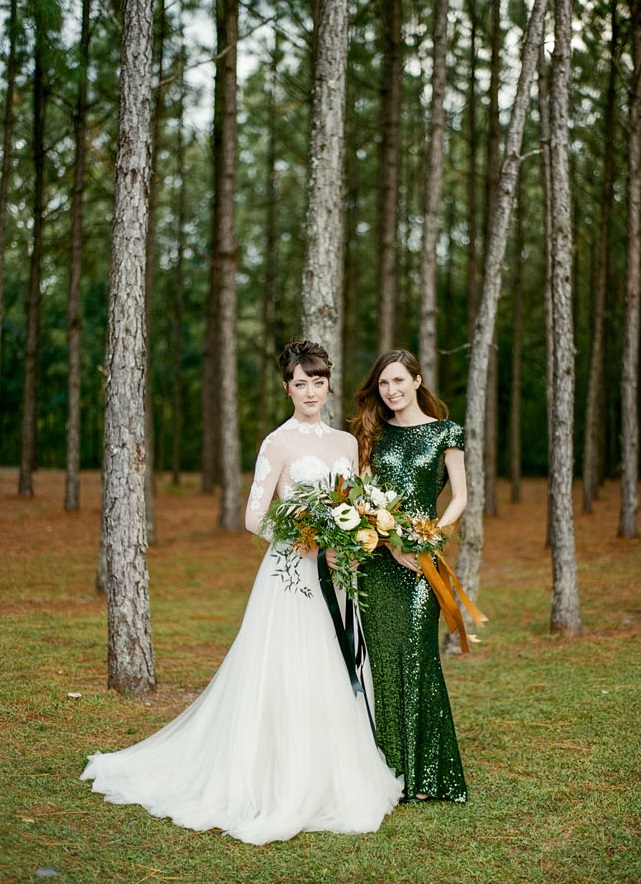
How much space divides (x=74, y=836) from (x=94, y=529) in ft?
39.3

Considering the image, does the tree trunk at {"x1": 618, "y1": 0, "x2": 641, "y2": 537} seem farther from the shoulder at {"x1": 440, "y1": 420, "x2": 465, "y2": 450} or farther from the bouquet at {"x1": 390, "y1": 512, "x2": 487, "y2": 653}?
the bouquet at {"x1": 390, "y1": 512, "x2": 487, "y2": 653}

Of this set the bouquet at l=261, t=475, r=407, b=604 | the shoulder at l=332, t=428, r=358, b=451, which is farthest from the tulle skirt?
the shoulder at l=332, t=428, r=358, b=451

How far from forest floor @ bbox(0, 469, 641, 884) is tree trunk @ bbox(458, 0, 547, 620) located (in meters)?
1.02

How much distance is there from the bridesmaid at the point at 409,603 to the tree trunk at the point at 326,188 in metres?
2.29

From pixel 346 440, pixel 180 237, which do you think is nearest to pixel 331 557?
pixel 346 440

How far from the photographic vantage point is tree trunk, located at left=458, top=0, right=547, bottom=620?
815 cm

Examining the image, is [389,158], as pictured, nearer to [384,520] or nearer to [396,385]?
[396,385]

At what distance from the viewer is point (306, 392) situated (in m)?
4.77

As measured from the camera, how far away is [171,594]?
11.3 meters

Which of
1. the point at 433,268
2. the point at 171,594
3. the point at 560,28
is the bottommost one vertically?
the point at 171,594

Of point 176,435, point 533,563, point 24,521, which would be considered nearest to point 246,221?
point 176,435

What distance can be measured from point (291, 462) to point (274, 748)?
147 centimetres

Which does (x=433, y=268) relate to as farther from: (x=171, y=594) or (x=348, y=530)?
(x=348, y=530)

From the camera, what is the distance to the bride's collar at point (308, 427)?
15.7ft
